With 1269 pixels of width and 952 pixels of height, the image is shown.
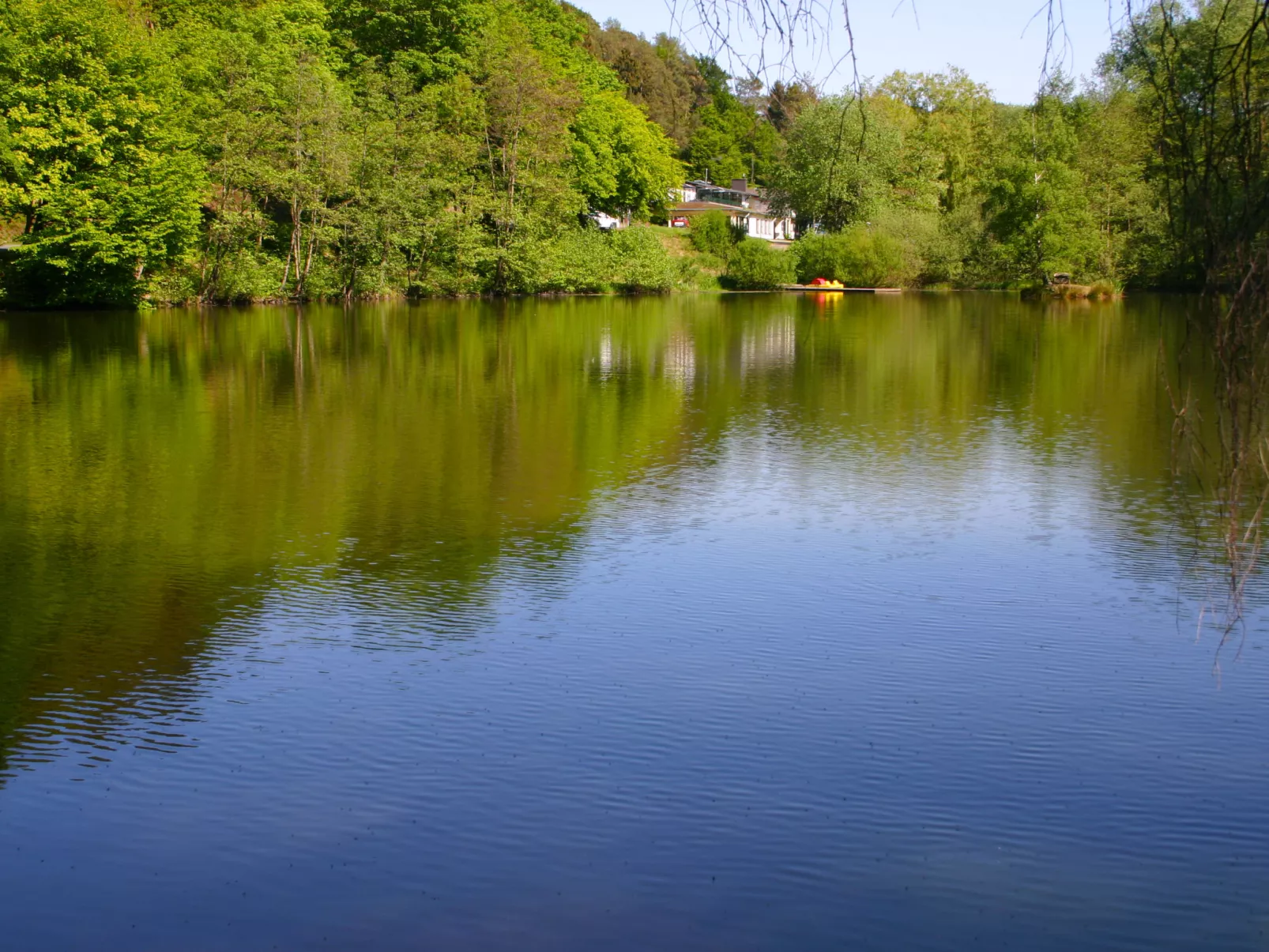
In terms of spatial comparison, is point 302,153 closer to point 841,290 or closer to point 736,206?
point 841,290

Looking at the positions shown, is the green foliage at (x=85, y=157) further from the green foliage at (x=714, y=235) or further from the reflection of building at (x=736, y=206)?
the reflection of building at (x=736, y=206)

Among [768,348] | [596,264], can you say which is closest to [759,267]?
[596,264]

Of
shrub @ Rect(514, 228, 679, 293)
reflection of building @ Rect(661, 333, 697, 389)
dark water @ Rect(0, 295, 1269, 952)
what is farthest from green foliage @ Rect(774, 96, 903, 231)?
dark water @ Rect(0, 295, 1269, 952)

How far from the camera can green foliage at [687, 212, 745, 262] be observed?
8312 cm

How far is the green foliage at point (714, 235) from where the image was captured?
83125 millimetres

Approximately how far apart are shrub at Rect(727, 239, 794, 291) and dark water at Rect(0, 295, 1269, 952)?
60.1 metres

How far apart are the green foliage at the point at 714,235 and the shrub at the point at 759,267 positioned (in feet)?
13.4

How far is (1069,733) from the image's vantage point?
23.7ft

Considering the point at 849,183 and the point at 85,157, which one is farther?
the point at 849,183

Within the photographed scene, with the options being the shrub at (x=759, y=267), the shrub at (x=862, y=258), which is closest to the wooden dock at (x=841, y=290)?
the shrub at (x=759, y=267)

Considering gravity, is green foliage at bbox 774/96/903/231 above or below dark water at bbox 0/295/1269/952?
above

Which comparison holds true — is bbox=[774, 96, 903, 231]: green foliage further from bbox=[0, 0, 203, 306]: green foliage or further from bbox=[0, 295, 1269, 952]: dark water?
bbox=[0, 295, 1269, 952]: dark water

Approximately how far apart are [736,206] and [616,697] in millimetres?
103285

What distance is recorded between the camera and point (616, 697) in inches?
305
